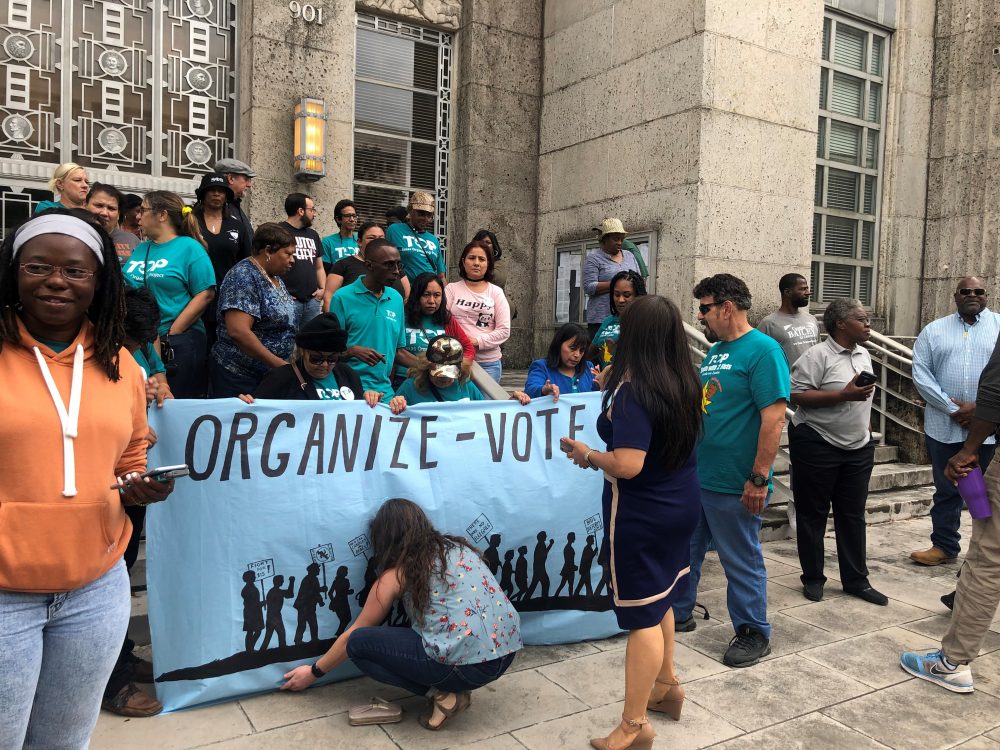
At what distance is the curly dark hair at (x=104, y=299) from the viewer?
77.0 inches

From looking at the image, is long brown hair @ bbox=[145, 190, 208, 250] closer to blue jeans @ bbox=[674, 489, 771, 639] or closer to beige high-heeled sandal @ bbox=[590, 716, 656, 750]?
blue jeans @ bbox=[674, 489, 771, 639]

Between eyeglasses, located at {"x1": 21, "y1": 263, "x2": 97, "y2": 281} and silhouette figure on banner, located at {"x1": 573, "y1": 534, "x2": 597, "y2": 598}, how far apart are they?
10.8 feet

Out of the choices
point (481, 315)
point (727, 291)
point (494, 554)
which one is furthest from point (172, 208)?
point (727, 291)

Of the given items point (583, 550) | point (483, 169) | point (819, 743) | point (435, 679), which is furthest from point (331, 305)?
point (483, 169)

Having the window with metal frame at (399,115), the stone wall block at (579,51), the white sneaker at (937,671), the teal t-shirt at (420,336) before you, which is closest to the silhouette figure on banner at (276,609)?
the teal t-shirt at (420,336)

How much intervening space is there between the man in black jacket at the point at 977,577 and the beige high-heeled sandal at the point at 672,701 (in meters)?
1.49

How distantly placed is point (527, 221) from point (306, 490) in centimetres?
831

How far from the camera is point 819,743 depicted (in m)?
3.44

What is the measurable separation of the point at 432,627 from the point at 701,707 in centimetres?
139

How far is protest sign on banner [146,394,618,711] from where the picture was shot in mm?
3631

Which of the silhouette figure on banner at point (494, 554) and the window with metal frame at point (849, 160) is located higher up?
the window with metal frame at point (849, 160)

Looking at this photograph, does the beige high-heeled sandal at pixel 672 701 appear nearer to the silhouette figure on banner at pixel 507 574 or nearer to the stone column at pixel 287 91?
the silhouette figure on banner at pixel 507 574

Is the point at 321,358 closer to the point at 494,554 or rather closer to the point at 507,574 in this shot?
the point at 494,554

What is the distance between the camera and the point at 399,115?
10.9m
